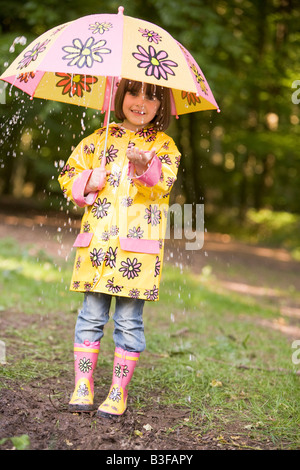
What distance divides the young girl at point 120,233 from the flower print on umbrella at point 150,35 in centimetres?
23

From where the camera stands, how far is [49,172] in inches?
490

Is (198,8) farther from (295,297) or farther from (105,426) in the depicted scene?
(105,426)

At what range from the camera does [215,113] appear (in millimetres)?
13852

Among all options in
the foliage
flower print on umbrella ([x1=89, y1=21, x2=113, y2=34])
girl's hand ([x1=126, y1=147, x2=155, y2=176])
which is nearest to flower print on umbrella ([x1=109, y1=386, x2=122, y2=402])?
girl's hand ([x1=126, y1=147, x2=155, y2=176])

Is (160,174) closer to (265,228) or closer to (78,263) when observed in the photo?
(78,263)

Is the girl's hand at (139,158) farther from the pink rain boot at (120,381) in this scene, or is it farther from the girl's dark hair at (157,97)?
the pink rain boot at (120,381)

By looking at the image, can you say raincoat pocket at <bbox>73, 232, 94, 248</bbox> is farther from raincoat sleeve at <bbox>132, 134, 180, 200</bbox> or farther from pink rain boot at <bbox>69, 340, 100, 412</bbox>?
pink rain boot at <bbox>69, 340, 100, 412</bbox>

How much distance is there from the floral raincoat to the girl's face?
0.08 m

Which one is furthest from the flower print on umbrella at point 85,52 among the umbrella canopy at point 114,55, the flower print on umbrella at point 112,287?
the flower print on umbrella at point 112,287

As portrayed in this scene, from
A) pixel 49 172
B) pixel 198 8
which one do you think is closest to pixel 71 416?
pixel 198 8

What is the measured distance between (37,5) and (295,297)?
18.0 feet

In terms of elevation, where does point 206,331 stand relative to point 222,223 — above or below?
below

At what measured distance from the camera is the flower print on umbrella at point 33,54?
2.59 m

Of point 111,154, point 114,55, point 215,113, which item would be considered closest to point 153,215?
point 111,154
